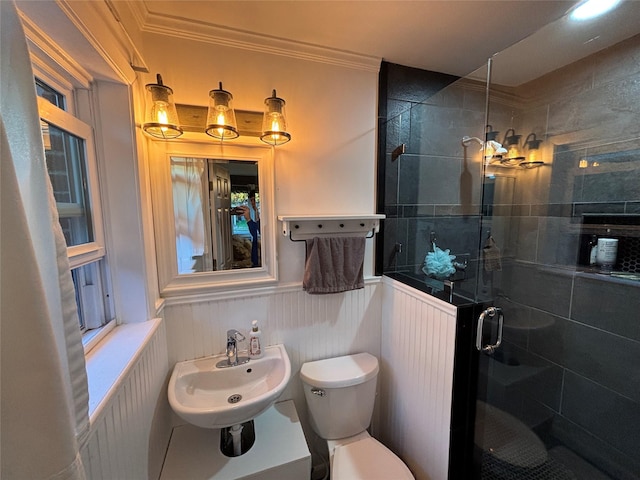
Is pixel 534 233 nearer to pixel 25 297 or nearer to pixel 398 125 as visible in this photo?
pixel 398 125

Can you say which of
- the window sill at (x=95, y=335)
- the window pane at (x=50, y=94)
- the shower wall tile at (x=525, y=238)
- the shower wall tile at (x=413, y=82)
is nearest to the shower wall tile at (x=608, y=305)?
the shower wall tile at (x=525, y=238)

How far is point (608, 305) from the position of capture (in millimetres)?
1368

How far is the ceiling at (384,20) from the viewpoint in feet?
3.75

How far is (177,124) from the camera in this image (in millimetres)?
1156

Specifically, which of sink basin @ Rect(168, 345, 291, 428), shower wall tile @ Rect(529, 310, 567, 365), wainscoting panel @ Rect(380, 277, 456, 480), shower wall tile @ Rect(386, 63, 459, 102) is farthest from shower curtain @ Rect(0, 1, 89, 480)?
shower wall tile @ Rect(529, 310, 567, 365)

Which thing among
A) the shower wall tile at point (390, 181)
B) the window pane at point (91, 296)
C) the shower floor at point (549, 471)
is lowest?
the shower floor at point (549, 471)

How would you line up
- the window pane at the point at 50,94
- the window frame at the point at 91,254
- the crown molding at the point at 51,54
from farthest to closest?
the window frame at the point at 91,254
the window pane at the point at 50,94
the crown molding at the point at 51,54

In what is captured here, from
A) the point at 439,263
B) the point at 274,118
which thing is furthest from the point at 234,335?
the point at 439,263

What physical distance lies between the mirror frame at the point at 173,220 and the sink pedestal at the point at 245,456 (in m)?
0.72

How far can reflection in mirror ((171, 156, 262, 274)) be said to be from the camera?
1.33 m

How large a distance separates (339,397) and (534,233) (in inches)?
61.4

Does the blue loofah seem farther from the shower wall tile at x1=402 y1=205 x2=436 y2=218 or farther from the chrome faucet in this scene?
the chrome faucet

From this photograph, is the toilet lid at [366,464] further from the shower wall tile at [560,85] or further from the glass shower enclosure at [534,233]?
the shower wall tile at [560,85]

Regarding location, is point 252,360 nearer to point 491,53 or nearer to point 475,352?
point 475,352
